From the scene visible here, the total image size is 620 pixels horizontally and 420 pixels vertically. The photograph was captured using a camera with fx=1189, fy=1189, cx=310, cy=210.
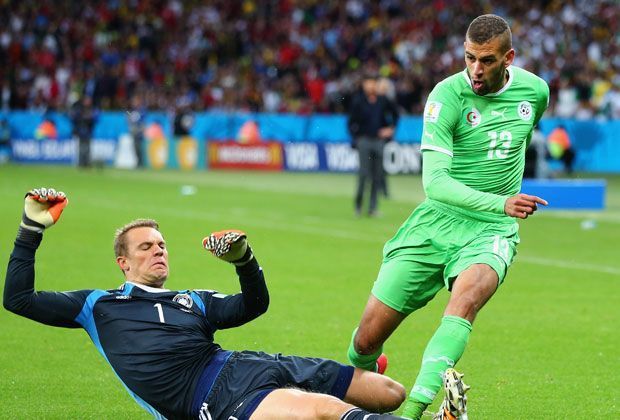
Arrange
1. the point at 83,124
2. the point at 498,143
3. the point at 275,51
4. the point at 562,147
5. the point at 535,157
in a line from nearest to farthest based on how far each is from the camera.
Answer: the point at 498,143 → the point at 535,157 → the point at 562,147 → the point at 83,124 → the point at 275,51

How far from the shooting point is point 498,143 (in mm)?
6902

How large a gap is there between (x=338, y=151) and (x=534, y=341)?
23.5 m

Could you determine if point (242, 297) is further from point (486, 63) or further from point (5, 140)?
point (5, 140)

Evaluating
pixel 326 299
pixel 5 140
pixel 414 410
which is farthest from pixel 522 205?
pixel 5 140

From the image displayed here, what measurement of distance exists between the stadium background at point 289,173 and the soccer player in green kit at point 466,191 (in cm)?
104

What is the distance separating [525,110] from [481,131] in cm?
32

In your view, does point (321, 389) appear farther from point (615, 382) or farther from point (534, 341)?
point (534, 341)

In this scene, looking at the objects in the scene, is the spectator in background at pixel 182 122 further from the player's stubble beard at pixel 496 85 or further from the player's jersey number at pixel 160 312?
the player's jersey number at pixel 160 312

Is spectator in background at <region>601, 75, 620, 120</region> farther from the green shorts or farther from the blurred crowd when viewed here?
the green shorts

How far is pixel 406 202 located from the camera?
23484mm

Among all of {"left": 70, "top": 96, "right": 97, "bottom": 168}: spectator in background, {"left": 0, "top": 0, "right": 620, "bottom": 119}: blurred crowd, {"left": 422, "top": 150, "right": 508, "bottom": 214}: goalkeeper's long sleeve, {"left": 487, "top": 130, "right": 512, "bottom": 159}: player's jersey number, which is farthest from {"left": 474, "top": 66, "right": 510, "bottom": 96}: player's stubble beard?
{"left": 70, "top": 96, "right": 97, "bottom": 168}: spectator in background

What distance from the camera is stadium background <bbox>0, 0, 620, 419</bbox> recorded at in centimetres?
903

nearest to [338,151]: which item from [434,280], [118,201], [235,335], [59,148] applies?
[59,148]

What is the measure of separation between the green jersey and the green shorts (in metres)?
0.14
